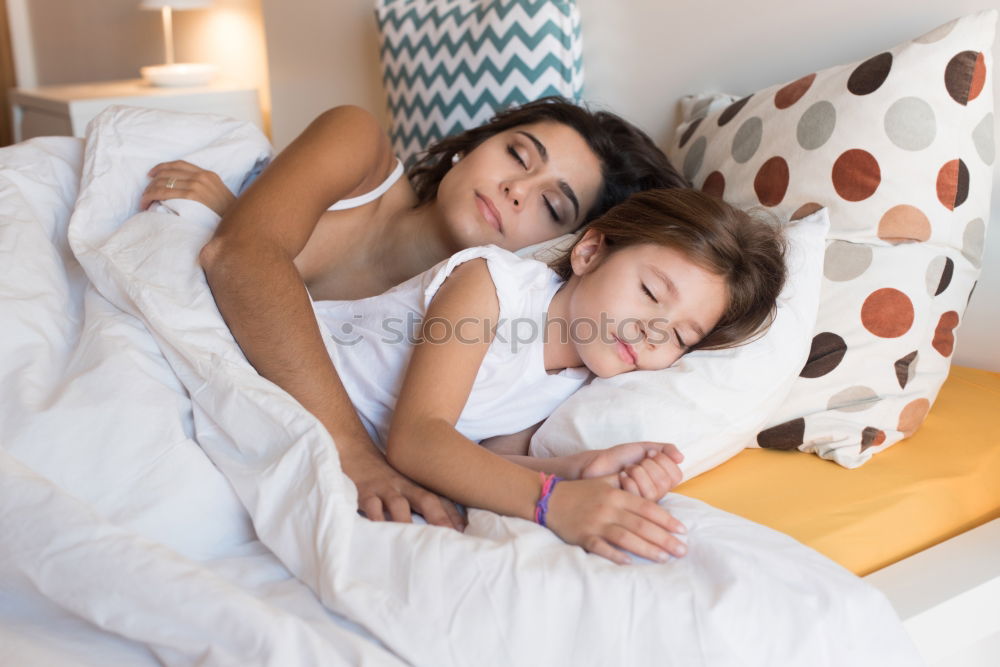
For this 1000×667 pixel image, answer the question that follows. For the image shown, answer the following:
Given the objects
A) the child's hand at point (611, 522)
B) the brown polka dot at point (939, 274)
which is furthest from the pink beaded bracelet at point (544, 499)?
the brown polka dot at point (939, 274)

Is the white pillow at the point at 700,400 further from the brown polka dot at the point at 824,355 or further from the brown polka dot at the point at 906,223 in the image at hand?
the brown polka dot at the point at 906,223

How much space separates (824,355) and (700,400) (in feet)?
0.79

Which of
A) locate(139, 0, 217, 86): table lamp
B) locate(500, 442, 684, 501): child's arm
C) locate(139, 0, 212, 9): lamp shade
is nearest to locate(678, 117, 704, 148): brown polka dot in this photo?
locate(500, 442, 684, 501): child's arm

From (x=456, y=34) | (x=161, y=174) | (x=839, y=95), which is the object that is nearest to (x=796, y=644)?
(x=839, y=95)

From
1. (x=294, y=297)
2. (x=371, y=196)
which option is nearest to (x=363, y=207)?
(x=371, y=196)

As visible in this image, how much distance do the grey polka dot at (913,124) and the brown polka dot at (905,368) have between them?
0.29 meters

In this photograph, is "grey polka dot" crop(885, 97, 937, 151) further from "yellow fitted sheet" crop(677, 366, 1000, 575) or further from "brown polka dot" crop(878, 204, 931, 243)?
"yellow fitted sheet" crop(677, 366, 1000, 575)

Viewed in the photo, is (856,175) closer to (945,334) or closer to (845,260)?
(845,260)

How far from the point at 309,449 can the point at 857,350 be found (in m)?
0.74

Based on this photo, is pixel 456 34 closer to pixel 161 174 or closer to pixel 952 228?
pixel 161 174

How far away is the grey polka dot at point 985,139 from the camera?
1270 millimetres

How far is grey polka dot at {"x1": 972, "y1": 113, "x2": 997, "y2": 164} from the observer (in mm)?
1270

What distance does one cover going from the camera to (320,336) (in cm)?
117

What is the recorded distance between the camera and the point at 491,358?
1.20 meters
